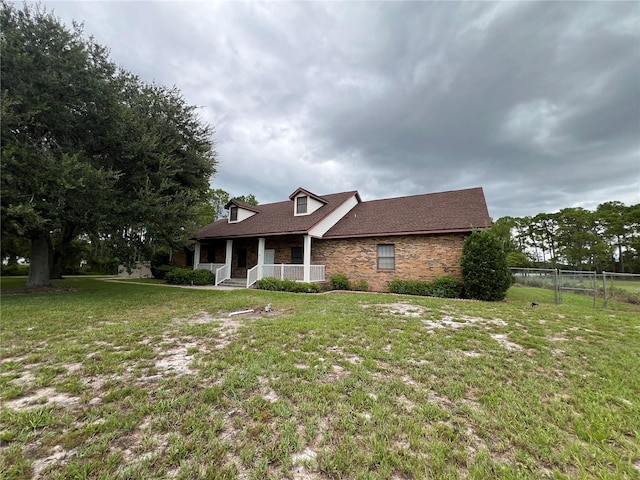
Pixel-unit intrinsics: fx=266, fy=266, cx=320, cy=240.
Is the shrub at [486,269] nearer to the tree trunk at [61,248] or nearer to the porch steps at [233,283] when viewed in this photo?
the porch steps at [233,283]

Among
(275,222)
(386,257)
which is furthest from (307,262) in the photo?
(275,222)

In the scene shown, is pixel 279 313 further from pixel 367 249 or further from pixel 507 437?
pixel 367 249

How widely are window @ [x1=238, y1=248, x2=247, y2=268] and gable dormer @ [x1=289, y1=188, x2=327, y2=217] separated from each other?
13.9 feet

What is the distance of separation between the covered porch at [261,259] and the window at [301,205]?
5.92 ft

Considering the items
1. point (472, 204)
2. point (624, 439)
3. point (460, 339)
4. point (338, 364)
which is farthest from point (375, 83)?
point (624, 439)

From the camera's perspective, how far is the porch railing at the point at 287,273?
43.3 ft

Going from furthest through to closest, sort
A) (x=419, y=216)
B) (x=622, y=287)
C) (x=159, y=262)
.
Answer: (x=159, y=262), (x=419, y=216), (x=622, y=287)

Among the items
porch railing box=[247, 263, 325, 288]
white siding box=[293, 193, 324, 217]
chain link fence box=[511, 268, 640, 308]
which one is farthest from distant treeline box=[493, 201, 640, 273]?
porch railing box=[247, 263, 325, 288]

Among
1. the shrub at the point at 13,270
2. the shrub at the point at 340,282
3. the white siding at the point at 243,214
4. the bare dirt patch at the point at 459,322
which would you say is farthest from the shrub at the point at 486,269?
the shrub at the point at 13,270

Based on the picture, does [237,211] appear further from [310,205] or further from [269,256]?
[310,205]

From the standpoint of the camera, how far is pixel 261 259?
1434cm

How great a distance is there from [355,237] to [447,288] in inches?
189

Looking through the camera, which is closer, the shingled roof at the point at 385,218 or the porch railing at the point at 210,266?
the shingled roof at the point at 385,218

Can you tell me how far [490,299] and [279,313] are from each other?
806 centimetres
